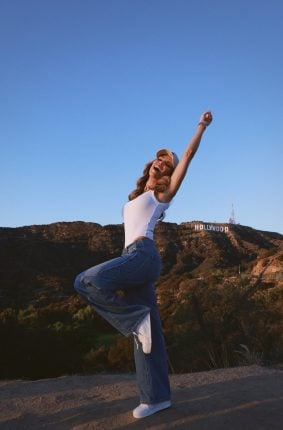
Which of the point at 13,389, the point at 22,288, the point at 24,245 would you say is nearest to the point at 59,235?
the point at 24,245

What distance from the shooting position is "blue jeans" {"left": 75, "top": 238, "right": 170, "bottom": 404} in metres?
3.69

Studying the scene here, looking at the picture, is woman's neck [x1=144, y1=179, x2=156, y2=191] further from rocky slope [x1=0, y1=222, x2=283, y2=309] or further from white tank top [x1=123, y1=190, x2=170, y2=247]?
rocky slope [x1=0, y1=222, x2=283, y2=309]

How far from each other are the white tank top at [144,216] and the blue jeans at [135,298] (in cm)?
9

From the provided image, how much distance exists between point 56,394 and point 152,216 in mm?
2173

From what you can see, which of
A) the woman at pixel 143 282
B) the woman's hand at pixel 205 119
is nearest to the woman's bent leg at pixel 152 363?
the woman at pixel 143 282

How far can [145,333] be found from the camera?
3.84m

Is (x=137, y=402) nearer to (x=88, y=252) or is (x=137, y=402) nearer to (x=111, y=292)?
(x=111, y=292)

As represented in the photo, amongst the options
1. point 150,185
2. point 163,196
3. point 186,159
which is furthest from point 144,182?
point 186,159

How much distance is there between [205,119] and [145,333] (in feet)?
5.38

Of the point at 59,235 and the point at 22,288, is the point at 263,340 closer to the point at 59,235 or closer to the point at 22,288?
the point at 22,288

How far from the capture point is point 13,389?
566cm

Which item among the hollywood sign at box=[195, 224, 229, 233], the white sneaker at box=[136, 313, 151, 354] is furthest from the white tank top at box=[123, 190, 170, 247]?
the hollywood sign at box=[195, 224, 229, 233]

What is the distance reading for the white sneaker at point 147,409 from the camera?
154 inches

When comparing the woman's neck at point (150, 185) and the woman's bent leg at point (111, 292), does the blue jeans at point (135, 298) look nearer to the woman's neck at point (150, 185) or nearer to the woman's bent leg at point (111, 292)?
the woman's bent leg at point (111, 292)
